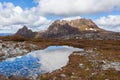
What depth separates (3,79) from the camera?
2706cm

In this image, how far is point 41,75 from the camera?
3075cm

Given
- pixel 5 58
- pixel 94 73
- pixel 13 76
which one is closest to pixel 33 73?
pixel 13 76

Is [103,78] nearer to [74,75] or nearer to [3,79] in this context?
[74,75]

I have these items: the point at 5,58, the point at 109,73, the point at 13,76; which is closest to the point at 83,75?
the point at 109,73

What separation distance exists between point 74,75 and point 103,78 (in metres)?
4.30

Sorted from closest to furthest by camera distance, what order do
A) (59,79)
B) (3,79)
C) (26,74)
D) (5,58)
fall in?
(3,79) → (59,79) → (26,74) → (5,58)

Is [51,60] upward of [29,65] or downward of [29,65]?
downward

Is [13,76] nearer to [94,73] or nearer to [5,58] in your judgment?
[94,73]

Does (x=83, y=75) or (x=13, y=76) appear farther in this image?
(x=83, y=75)

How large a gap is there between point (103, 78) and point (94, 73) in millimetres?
2712

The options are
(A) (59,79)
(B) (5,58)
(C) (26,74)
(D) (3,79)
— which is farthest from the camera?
(B) (5,58)

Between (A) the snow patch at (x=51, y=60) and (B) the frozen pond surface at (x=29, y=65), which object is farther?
(A) the snow patch at (x=51, y=60)

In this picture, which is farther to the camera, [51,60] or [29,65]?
[51,60]

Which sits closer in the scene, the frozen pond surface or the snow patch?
the frozen pond surface
